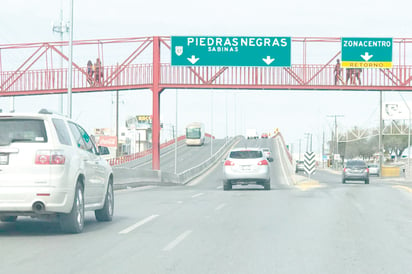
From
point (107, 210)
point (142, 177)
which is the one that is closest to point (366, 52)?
point (142, 177)

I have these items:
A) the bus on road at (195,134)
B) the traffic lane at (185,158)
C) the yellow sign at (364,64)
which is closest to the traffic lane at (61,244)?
the yellow sign at (364,64)

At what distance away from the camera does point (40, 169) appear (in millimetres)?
10875

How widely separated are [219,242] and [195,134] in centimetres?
9228

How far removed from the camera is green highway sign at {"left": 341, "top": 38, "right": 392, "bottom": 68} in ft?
136

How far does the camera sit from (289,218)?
15.1 meters

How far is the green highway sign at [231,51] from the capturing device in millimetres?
40719

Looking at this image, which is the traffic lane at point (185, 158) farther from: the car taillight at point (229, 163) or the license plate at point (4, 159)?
the license plate at point (4, 159)

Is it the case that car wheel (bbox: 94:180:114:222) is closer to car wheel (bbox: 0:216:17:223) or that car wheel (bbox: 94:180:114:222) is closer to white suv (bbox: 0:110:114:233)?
car wheel (bbox: 0:216:17:223)

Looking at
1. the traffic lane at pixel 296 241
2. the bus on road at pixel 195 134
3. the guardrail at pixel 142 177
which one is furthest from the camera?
the bus on road at pixel 195 134

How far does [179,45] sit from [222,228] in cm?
2915

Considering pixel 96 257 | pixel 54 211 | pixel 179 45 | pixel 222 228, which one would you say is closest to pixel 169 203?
pixel 222 228

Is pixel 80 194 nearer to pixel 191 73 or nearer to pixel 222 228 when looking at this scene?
pixel 222 228

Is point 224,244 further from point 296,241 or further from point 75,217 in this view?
point 75,217

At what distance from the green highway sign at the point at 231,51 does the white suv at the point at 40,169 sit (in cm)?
2943
